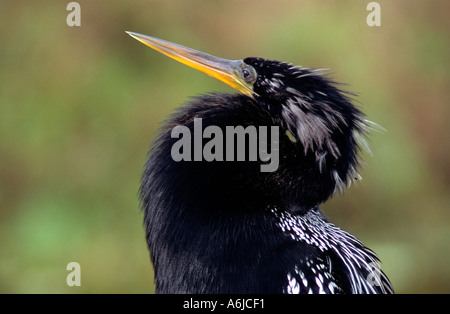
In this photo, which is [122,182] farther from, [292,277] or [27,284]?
[292,277]

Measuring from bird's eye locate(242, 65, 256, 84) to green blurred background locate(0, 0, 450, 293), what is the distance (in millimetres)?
3087

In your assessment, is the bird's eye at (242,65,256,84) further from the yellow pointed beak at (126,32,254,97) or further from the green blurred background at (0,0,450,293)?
the green blurred background at (0,0,450,293)

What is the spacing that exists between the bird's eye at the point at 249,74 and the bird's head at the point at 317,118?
7 centimetres

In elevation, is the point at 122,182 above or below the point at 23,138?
below

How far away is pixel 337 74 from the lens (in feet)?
21.8

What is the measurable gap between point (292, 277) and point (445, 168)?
187 inches

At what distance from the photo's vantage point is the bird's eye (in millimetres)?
3364

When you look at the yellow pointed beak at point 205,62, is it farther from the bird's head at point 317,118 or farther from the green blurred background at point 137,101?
the green blurred background at point 137,101

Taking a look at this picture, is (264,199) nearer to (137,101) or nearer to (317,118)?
(317,118)

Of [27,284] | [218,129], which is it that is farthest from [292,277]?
[27,284]

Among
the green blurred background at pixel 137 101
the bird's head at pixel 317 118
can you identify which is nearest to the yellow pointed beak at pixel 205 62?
the bird's head at pixel 317 118

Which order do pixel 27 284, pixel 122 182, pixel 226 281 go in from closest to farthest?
pixel 226 281, pixel 27 284, pixel 122 182

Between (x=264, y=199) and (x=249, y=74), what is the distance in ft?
2.21

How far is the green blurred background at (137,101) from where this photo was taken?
6.54 m
